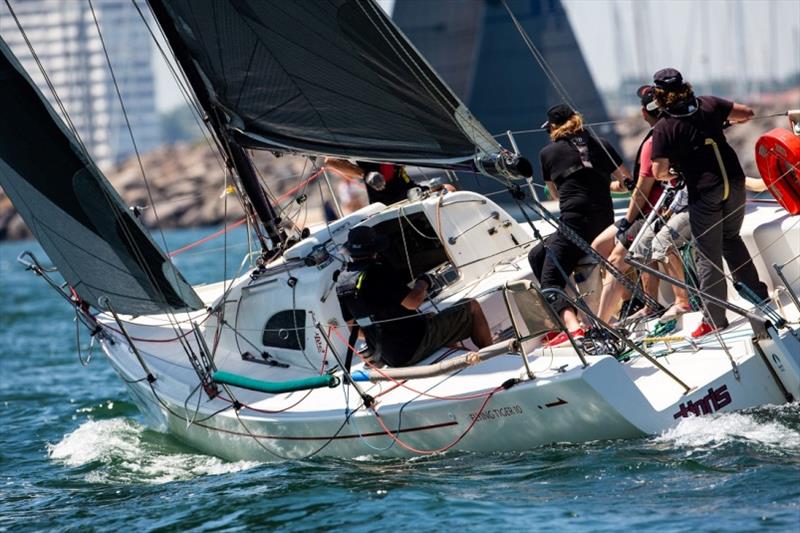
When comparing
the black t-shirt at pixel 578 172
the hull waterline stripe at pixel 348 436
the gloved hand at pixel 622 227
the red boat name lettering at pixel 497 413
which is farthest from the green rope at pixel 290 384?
the gloved hand at pixel 622 227

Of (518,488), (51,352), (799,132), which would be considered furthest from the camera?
(51,352)

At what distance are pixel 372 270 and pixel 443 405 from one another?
0.98 m

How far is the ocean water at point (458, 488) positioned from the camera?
17.9ft

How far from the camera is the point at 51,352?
622 inches

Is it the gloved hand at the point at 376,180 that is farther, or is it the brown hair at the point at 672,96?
the gloved hand at the point at 376,180

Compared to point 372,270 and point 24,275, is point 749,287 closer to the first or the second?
point 372,270

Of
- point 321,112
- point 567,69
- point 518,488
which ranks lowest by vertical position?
point 518,488

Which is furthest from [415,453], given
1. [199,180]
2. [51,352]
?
[199,180]

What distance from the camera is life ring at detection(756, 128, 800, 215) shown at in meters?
7.06

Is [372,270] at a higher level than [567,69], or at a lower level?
lower

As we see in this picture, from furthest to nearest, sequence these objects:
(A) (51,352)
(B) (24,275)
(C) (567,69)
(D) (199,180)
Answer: (D) (199,180) < (B) (24,275) < (C) (567,69) < (A) (51,352)

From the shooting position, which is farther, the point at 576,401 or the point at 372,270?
the point at 372,270

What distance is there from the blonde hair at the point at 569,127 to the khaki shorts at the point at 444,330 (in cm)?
118

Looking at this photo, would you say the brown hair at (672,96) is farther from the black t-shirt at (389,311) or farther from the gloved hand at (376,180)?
the gloved hand at (376,180)
